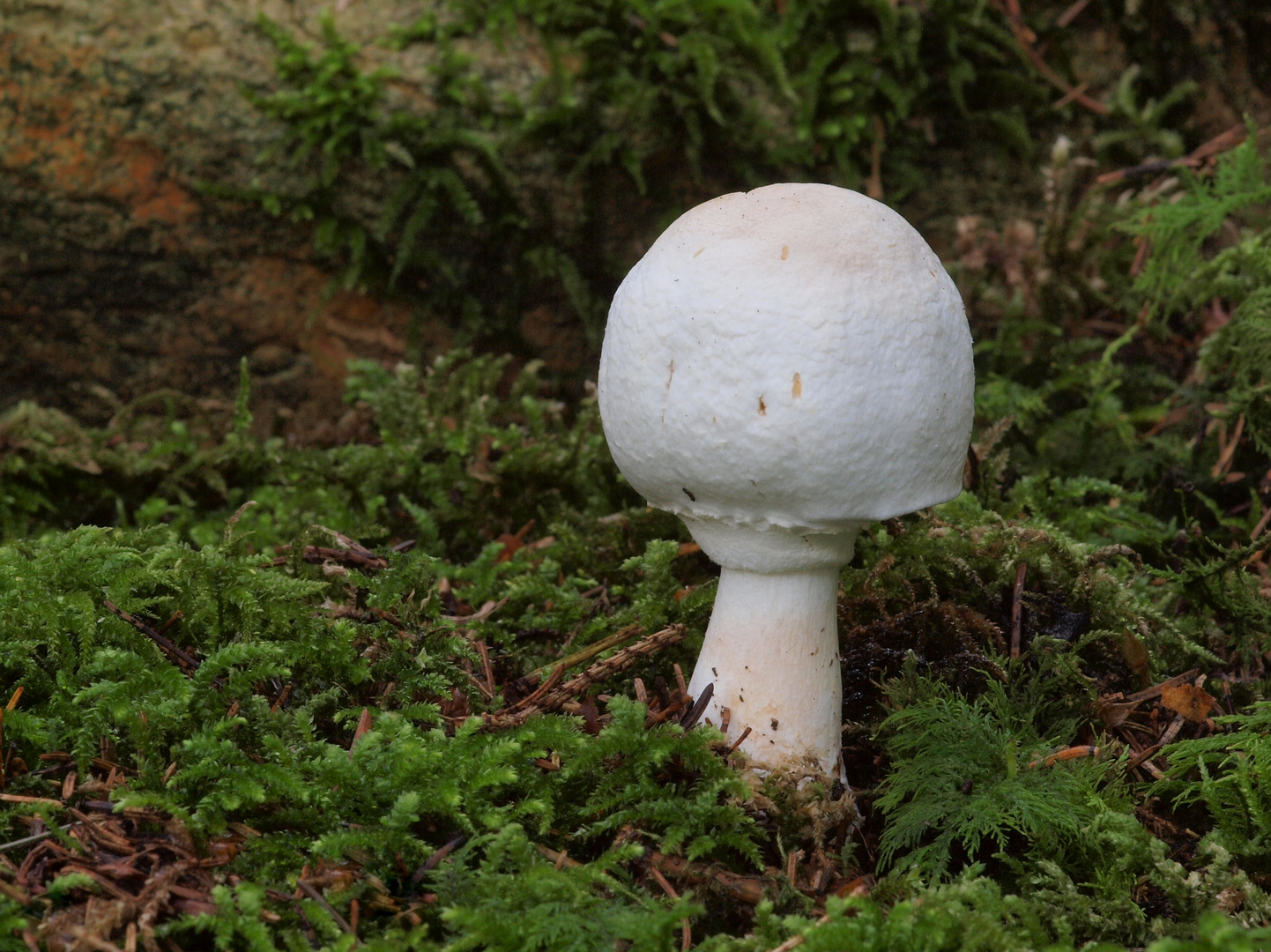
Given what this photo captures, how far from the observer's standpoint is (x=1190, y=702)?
6.66 feet

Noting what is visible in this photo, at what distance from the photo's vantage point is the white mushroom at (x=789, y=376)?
1605mm

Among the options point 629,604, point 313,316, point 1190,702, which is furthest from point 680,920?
point 313,316

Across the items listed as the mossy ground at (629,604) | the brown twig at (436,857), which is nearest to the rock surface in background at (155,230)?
the mossy ground at (629,604)

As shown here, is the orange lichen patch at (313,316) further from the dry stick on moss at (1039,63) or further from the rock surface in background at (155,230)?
the dry stick on moss at (1039,63)

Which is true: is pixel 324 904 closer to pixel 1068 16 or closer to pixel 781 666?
pixel 781 666

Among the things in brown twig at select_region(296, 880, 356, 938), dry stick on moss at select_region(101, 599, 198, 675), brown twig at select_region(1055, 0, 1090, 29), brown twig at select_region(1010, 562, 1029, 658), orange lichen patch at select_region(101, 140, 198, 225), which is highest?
brown twig at select_region(1055, 0, 1090, 29)

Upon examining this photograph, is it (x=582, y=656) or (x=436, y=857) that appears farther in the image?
(x=582, y=656)

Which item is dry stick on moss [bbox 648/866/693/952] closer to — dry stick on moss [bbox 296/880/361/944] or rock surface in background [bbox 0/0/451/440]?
dry stick on moss [bbox 296/880/361/944]

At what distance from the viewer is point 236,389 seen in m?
3.87

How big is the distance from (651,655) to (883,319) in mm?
930

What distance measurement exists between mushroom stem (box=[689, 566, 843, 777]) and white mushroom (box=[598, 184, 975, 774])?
4cm

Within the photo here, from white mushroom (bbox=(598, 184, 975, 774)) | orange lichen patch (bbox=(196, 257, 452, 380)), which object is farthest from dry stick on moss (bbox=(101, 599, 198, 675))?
orange lichen patch (bbox=(196, 257, 452, 380))

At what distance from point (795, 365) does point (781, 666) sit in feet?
2.13

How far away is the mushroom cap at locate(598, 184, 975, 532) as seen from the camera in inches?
63.1
